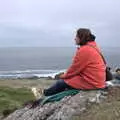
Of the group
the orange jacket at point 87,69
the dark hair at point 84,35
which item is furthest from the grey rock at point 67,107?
the dark hair at point 84,35

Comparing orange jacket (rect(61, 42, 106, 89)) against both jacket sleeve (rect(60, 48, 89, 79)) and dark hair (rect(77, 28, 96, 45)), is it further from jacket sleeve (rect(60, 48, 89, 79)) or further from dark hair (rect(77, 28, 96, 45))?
dark hair (rect(77, 28, 96, 45))

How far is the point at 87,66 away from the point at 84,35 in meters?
0.92

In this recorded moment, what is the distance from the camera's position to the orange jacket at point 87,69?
1367 cm

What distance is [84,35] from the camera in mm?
13500

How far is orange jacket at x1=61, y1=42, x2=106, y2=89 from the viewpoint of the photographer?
44.9ft

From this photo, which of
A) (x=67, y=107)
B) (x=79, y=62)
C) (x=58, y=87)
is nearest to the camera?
(x=67, y=107)

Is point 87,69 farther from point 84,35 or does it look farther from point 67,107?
point 67,107

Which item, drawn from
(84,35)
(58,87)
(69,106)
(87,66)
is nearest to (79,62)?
(87,66)

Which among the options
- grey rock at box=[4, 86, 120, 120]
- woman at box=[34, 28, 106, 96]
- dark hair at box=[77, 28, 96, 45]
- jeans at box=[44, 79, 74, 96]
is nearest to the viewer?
grey rock at box=[4, 86, 120, 120]

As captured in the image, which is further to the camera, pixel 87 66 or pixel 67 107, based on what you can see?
pixel 87 66

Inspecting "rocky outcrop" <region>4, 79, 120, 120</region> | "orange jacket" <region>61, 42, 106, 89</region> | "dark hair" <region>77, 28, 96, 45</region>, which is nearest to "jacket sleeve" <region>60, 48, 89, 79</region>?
→ "orange jacket" <region>61, 42, 106, 89</region>

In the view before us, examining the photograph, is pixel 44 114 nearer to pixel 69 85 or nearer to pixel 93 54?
pixel 69 85

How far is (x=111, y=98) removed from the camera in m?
13.7

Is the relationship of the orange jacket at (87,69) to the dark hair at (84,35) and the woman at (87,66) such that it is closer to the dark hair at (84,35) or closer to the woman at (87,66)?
the woman at (87,66)
